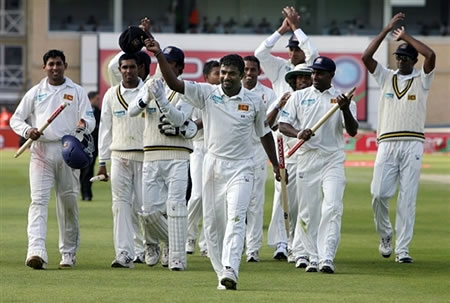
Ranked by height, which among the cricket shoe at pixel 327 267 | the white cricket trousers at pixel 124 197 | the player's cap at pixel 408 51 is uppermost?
the player's cap at pixel 408 51

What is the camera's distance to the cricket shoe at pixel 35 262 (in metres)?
14.0

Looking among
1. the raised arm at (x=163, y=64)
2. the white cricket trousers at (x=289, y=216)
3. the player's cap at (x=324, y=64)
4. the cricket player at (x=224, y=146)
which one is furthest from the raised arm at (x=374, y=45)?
the raised arm at (x=163, y=64)

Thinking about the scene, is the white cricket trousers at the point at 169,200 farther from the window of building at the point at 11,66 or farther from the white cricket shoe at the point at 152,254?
the window of building at the point at 11,66

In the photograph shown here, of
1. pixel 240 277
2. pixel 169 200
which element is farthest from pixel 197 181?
pixel 240 277

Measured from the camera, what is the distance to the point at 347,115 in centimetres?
1408

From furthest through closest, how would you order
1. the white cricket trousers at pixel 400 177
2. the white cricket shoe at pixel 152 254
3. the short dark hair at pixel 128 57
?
the white cricket trousers at pixel 400 177 < the white cricket shoe at pixel 152 254 < the short dark hair at pixel 128 57

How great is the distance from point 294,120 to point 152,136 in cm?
167

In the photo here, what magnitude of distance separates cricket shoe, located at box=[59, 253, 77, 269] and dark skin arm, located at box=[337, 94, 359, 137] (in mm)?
3387

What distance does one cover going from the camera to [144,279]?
13.2m

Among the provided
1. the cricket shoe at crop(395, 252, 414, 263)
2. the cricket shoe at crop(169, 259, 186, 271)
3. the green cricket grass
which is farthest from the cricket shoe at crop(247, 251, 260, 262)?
the cricket shoe at crop(395, 252, 414, 263)

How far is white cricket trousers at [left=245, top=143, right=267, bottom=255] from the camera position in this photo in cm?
1566

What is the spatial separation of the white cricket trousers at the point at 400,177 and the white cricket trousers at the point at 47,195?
3827 millimetres

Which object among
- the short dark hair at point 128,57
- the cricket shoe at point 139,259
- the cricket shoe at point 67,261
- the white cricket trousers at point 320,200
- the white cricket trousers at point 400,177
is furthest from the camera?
the white cricket trousers at point 400,177

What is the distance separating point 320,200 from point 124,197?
2208mm
